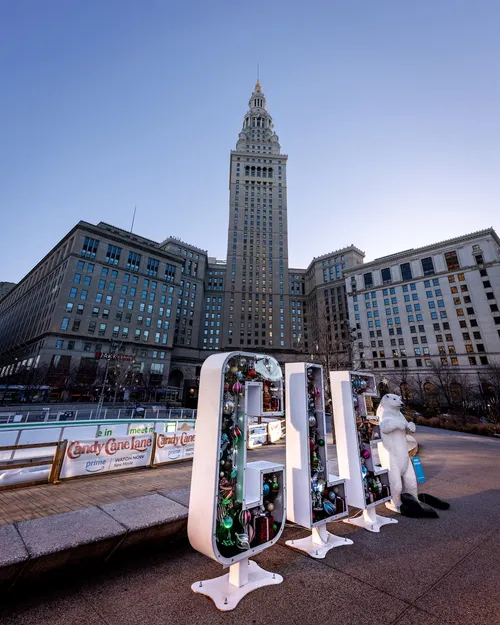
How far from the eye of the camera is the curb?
3189 mm

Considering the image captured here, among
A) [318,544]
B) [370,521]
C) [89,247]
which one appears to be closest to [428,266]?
[370,521]

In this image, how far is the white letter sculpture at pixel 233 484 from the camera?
11.1ft

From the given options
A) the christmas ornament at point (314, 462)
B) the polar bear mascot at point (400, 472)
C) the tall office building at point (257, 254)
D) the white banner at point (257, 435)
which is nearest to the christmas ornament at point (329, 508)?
the christmas ornament at point (314, 462)

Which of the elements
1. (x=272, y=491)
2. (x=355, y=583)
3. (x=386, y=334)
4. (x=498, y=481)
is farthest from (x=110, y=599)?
(x=386, y=334)

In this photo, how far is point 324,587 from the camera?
11.4 ft

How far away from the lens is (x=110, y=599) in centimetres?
319

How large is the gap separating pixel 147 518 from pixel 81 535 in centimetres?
95

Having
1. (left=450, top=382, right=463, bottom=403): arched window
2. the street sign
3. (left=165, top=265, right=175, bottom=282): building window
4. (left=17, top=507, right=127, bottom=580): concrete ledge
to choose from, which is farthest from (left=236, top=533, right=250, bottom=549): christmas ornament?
(left=165, top=265, right=175, bottom=282): building window

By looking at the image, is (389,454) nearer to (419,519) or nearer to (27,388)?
(419,519)

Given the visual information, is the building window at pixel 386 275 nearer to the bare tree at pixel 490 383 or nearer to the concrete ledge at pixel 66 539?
the bare tree at pixel 490 383

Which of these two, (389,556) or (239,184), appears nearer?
(389,556)

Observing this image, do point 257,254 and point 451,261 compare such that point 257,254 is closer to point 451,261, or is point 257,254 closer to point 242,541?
point 451,261

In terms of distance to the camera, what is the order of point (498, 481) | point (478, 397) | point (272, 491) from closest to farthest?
point (272, 491), point (498, 481), point (478, 397)

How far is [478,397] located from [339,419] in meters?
63.5
